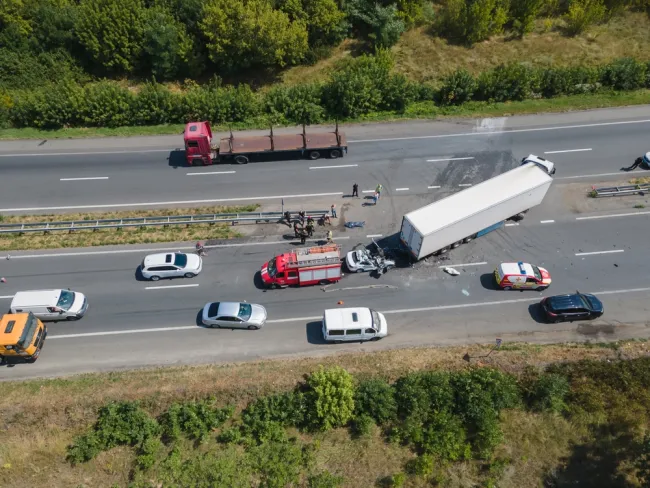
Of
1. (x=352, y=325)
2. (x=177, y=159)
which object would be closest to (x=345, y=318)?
(x=352, y=325)

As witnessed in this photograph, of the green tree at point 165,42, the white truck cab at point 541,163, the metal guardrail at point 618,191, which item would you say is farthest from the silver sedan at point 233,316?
the green tree at point 165,42

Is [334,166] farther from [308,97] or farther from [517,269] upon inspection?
[517,269]

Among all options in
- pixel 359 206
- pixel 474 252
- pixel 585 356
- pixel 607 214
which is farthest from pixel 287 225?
pixel 607 214

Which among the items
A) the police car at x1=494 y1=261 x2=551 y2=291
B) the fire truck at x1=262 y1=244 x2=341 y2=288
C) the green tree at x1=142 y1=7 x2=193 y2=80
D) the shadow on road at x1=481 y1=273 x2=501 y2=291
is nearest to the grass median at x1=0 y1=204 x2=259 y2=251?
the fire truck at x1=262 y1=244 x2=341 y2=288

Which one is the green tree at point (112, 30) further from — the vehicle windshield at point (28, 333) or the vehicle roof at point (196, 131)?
the vehicle windshield at point (28, 333)

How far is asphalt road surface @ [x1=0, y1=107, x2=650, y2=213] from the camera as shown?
120ft

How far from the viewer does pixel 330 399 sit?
23.9 m

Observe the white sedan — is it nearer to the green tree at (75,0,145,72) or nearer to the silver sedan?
the silver sedan

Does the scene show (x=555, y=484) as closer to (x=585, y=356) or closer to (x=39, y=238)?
(x=585, y=356)

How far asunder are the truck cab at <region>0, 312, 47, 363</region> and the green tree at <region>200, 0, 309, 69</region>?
102 feet

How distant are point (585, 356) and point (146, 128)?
128 ft

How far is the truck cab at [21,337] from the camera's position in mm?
25359

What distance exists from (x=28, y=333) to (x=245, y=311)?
39.2ft

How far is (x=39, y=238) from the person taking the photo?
33188 mm
